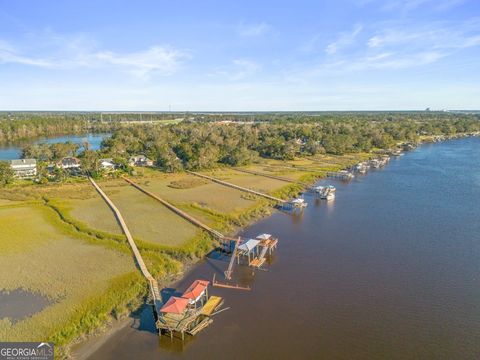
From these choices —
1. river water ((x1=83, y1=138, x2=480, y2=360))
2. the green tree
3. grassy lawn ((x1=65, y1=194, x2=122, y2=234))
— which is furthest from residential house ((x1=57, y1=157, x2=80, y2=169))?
river water ((x1=83, y1=138, x2=480, y2=360))

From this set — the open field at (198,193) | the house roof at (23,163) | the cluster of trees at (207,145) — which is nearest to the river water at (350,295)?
the open field at (198,193)

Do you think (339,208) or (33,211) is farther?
(339,208)

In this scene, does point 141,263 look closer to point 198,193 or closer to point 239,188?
point 198,193

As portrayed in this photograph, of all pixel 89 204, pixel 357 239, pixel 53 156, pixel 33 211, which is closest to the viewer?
pixel 357 239

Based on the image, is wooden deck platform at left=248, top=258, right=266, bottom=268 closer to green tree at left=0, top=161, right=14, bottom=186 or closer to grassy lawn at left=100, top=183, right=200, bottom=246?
grassy lawn at left=100, top=183, right=200, bottom=246

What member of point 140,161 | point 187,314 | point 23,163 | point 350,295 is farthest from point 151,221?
point 23,163

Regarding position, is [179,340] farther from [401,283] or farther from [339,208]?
[339,208]

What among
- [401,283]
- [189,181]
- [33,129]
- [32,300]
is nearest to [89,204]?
[189,181]
